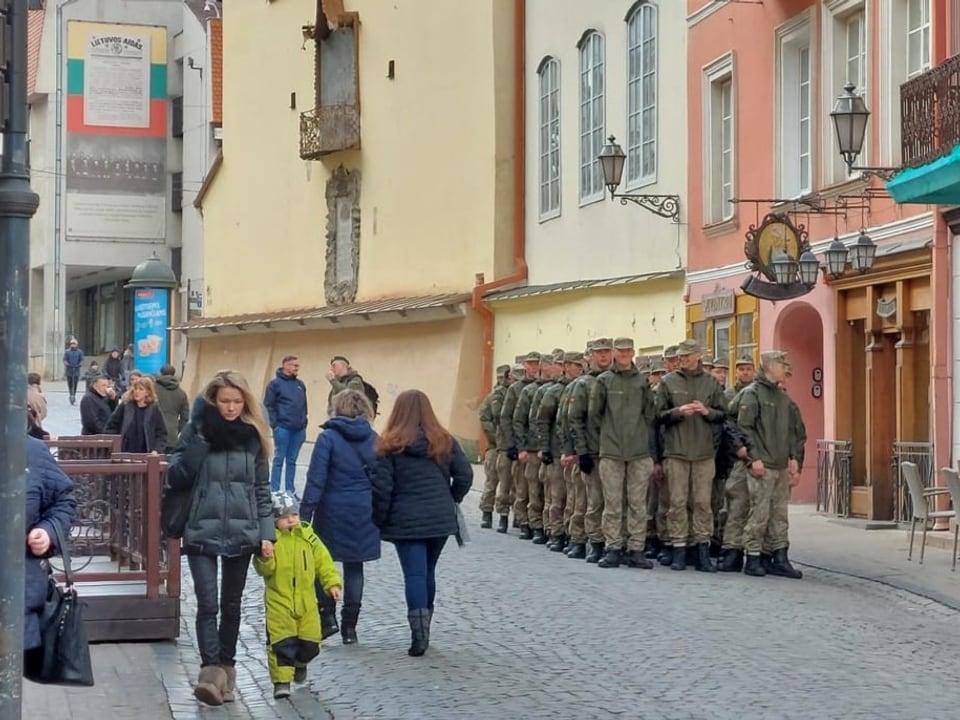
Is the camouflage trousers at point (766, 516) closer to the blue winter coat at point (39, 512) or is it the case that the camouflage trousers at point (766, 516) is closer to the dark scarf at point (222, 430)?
the dark scarf at point (222, 430)

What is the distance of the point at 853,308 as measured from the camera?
22141 mm

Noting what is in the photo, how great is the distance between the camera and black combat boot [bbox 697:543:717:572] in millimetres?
16266

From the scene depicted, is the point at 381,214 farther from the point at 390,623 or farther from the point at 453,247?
the point at 390,623

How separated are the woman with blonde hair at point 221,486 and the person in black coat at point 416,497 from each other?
67.1 inches

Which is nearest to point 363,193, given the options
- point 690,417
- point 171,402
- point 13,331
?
point 171,402

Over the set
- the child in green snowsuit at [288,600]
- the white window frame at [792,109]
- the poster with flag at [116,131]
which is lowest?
the child in green snowsuit at [288,600]

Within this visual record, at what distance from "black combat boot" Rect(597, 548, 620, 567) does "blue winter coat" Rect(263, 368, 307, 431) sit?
7.89 meters

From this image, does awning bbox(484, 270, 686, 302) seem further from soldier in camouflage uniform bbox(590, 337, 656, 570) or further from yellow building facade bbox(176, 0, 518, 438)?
soldier in camouflage uniform bbox(590, 337, 656, 570)

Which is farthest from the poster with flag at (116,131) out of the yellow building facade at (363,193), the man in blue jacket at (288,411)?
the man in blue jacket at (288,411)

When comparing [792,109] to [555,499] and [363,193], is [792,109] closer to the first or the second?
[555,499]

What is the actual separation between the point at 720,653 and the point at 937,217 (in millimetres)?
9458

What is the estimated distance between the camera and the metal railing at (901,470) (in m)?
19.9

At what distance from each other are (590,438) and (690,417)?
94cm

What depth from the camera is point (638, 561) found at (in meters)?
16.4
